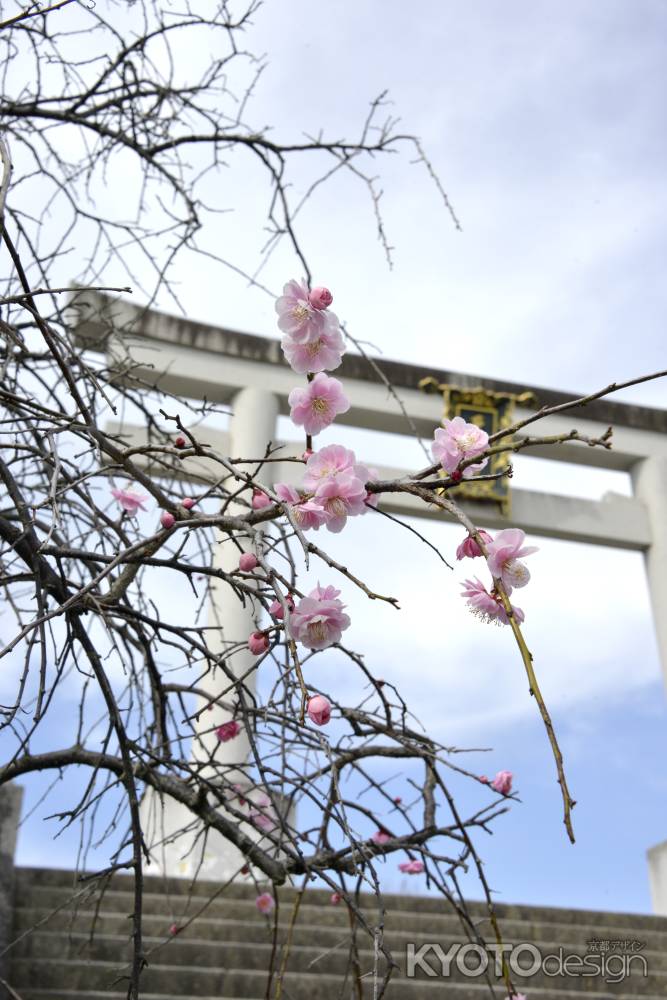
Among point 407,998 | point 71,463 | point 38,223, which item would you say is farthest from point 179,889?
point 38,223

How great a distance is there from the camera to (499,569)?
3.81 ft

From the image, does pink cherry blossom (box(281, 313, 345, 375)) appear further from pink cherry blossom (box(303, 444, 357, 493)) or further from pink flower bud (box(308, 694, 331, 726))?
pink flower bud (box(308, 694, 331, 726))

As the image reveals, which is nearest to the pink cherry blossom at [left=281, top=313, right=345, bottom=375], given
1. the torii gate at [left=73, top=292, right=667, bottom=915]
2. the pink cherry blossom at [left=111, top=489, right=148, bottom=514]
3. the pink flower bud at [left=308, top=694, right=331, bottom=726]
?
the pink flower bud at [left=308, top=694, right=331, bottom=726]

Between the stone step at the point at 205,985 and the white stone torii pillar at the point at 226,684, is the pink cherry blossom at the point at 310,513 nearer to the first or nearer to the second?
the stone step at the point at 205,985

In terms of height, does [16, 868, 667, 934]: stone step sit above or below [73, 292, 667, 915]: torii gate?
below

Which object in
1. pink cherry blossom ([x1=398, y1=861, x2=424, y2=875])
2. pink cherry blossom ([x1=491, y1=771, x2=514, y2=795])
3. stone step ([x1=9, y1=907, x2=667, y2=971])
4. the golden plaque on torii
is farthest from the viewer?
the golden plaque on torii

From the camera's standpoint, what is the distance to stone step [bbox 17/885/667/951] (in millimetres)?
3877

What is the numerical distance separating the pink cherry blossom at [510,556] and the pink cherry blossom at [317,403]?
29cm

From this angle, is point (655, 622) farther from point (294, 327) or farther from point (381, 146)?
point (294, 327)

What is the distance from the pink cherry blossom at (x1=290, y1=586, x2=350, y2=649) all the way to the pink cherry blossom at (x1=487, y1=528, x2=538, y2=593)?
8.0 inches

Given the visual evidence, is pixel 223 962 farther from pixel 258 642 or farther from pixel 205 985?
pixel 258 642

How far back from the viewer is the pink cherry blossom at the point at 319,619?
3.82 feet

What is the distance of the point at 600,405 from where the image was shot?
28.6 feet

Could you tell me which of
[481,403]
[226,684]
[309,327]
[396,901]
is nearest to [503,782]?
[309,327]
